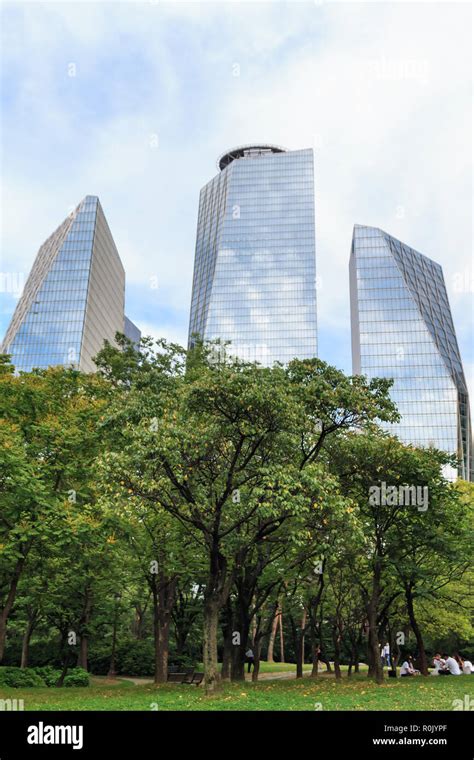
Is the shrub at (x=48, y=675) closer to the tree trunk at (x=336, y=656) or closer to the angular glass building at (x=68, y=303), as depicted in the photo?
the tree trunk at (x=336, y=656)

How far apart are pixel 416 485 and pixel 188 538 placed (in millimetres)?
9085

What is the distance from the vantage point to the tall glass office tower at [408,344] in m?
134

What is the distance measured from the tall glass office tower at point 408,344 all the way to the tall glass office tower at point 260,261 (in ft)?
54.2

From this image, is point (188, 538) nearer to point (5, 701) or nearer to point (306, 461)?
point (306, 461)

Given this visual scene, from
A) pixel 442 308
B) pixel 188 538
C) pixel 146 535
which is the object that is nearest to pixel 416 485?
Answer: pixel 188 538

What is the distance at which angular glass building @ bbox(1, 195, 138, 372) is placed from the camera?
446 ft

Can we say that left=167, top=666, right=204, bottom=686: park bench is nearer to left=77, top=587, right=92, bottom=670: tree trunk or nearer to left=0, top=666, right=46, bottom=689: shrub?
left=77, top=587, right=92, bottom=670: tree trunk

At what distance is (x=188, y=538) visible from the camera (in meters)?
24.0

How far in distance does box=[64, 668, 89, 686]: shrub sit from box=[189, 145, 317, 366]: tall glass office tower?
387ft

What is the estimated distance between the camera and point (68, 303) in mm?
139000

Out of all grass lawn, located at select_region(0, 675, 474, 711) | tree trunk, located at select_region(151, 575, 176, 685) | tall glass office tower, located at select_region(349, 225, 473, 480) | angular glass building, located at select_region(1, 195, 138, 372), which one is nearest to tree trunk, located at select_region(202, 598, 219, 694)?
grass lawn, located at select_region(0, 675, 474, 711)
